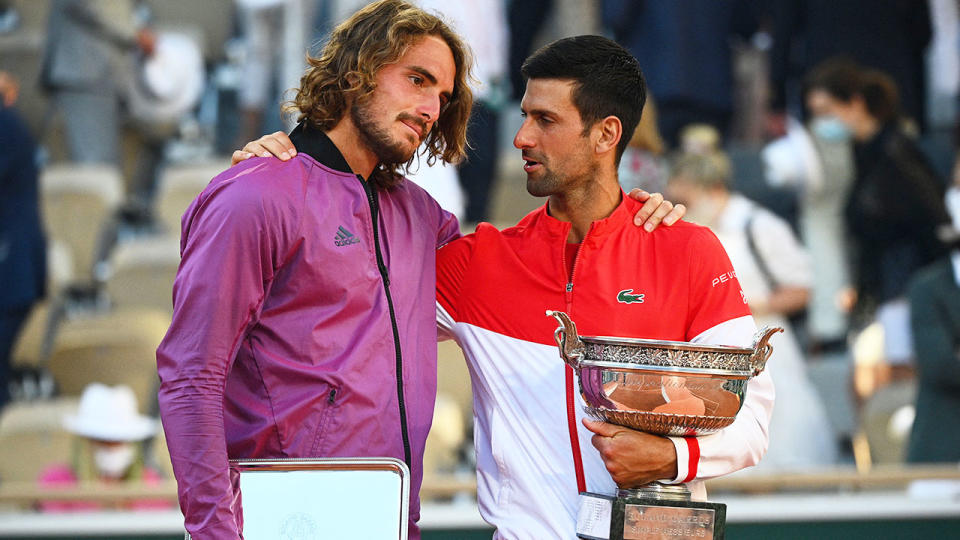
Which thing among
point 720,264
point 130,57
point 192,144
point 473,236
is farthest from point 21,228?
point 720,264

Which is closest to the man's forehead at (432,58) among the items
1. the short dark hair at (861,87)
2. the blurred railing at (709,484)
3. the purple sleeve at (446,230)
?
the purple sleeve at (446,230)

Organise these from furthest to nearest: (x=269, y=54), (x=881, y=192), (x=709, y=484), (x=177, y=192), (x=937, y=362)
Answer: (x=269, y=54) < (x=177, y=192) < (x=881, y=192) < (x=937, y=362) < (x=709, y=484)

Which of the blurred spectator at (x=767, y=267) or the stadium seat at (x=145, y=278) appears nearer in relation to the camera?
the blurred spectator at (x=767, y=267)

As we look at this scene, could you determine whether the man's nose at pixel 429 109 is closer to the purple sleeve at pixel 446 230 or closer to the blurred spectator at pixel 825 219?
the purple sleeve at pixel 446 230

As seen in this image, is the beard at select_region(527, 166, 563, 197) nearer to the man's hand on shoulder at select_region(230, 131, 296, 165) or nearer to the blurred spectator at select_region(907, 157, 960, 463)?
the man's hand on shoulder at select_region(230, 131, 296, 165)

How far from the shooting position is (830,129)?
6.93 meters

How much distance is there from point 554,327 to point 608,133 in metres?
0.49

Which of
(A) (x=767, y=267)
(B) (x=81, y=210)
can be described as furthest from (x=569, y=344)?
(B) (x=81, y=210)

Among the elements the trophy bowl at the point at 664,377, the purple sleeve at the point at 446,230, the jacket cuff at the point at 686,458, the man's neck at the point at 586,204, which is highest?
the man's neck at the point at 586,204

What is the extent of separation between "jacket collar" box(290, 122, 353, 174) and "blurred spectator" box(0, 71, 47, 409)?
4193 millimetres

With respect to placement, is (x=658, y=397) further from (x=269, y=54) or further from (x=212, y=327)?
(x=269, y=54)

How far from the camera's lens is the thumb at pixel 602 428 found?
2.92 meters

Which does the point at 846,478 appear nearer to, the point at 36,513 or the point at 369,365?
the point at 369,365

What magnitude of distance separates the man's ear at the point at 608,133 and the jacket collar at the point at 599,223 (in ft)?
0.41
